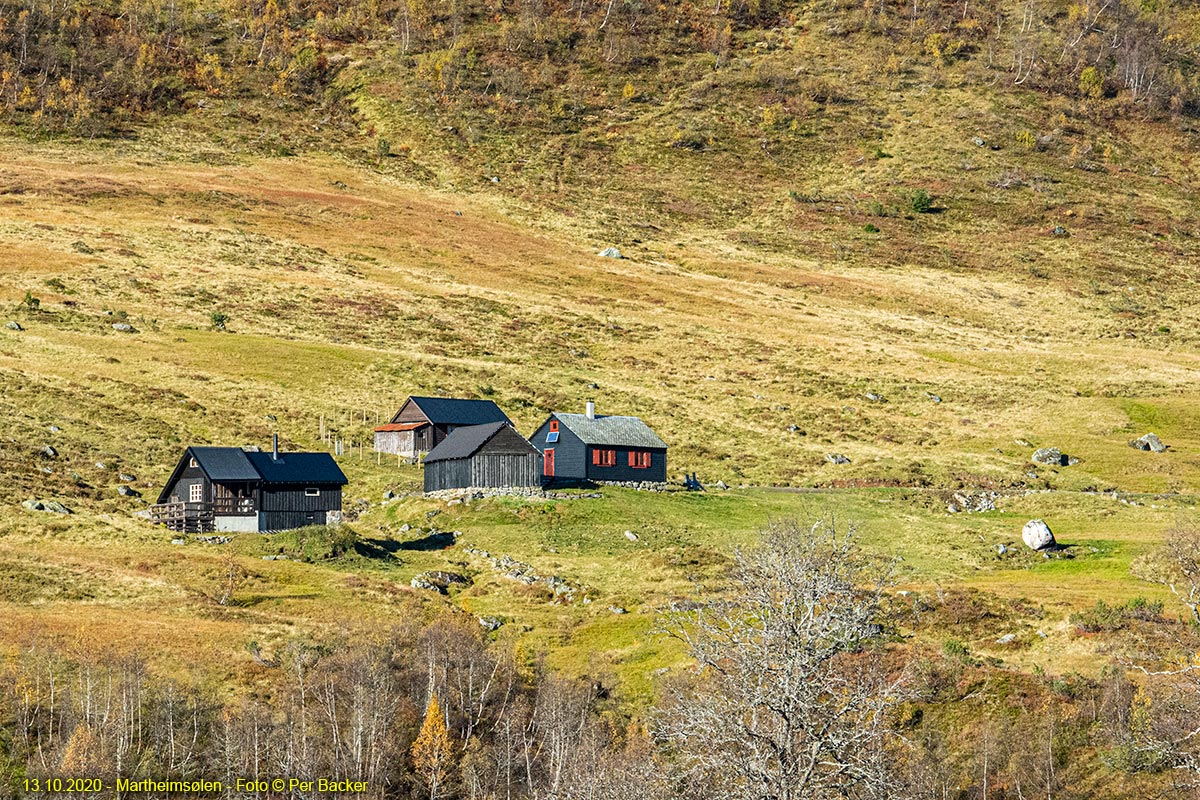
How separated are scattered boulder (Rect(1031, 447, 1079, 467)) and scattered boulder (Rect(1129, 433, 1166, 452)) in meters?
6.33

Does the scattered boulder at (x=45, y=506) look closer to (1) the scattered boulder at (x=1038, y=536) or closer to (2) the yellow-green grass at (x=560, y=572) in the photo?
(2) the yellow-green grass at (x=560, y=572)

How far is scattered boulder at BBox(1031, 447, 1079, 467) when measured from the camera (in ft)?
290

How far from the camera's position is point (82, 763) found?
32.6 meters

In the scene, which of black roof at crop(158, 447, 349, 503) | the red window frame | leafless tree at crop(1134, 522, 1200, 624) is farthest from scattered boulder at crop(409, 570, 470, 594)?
leafless tree at crop(1134, 522, 1200, 624)

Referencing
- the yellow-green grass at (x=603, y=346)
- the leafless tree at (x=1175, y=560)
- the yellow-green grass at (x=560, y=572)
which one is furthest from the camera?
the yellow-green grass at (x=603, y=346)

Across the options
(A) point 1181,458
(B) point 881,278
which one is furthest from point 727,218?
(A) point 1181,458

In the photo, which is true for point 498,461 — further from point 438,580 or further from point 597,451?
point 438,580

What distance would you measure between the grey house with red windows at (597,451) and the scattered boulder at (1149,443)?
3663cm

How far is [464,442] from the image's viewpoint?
263 feet

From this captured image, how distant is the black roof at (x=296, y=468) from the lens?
233 ft

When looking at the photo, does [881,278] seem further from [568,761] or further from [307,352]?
[568,761]

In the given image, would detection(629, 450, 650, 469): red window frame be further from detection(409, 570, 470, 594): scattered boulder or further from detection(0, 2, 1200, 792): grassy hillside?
detection(409, 570, 470, 594): scattered boulder

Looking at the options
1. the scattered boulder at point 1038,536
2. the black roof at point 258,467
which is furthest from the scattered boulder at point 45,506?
the scattered boulder at point 1038,536

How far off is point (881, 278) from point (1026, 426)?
56.2 m
